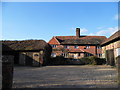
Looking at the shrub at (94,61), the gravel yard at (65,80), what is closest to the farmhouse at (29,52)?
the shrub at (94,61)

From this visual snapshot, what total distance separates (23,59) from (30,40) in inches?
205

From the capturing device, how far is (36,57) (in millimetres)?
26891

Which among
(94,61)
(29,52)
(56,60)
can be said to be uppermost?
(29,52)

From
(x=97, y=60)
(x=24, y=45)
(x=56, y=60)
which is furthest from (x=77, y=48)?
(x=24, y=45)

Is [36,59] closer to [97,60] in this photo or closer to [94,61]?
[94,61]

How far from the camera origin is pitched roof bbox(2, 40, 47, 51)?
91.3 ft

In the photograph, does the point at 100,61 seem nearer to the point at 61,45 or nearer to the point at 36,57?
the point at 36,57

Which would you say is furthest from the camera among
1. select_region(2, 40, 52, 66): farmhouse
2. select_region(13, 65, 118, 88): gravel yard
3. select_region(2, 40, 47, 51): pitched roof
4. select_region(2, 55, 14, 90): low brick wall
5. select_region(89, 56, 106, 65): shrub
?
select_region(89, 56, 106, 65): shrub

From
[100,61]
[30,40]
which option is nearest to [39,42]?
[30,40]

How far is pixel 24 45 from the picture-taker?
29.1 meters

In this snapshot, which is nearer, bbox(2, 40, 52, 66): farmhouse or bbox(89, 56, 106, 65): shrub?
bbox(2, 40, 52, 66): farmhouse

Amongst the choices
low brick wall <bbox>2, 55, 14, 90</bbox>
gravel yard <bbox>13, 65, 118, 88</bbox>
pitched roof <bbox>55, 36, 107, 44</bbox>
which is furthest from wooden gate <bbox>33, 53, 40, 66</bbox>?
low brick wall <bbox>2, 55, 14, 90</bbox>

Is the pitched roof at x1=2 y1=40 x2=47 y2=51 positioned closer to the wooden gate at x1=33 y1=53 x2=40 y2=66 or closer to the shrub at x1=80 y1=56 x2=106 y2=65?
the wooden gate at x1=33 y1=53 x2=40 y2=66

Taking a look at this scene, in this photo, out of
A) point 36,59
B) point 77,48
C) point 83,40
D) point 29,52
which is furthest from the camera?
point 83,40
